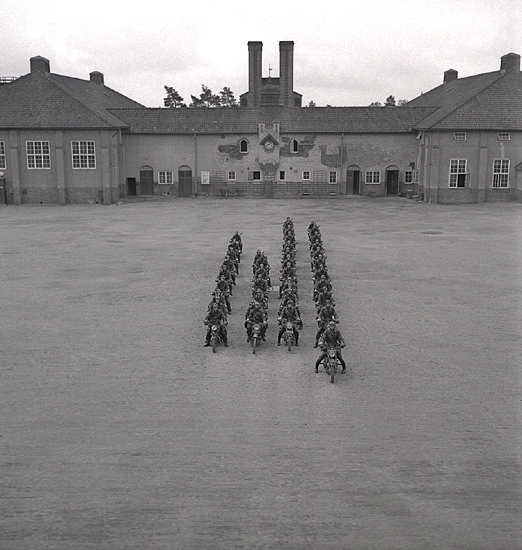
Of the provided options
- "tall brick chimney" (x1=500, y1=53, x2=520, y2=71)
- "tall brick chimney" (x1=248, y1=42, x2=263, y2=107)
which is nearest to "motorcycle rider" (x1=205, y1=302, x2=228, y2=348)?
"tall brick chimney" (x1=500, y1=53, x2=520, y2=71)

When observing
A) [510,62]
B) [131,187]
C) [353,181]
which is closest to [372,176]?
[353,181]

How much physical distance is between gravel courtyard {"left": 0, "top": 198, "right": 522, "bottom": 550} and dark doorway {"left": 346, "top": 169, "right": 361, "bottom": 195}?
32.6 metres

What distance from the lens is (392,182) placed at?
184 feet

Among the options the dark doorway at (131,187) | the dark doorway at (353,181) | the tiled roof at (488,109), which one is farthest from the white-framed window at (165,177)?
the tiled roof at (488,109)

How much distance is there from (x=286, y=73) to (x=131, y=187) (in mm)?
16916

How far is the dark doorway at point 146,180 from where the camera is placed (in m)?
55.7

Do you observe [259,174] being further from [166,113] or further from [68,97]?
[68,97]

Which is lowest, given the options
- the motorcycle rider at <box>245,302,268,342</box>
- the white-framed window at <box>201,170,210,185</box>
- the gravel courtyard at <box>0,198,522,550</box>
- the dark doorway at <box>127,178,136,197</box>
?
the gravel courtyard at <box>0,198,522,550</box>

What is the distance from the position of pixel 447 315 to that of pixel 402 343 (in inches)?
114

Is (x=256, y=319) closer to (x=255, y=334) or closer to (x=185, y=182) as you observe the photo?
(x=255, y=334)

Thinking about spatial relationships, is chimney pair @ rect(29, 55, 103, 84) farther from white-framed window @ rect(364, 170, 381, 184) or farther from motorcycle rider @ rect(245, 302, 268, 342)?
motorcycle rider @ rect(245, 302, 268, 342)

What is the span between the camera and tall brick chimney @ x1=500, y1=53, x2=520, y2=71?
51.0m

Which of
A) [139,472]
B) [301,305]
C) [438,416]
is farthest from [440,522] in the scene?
[301,305]

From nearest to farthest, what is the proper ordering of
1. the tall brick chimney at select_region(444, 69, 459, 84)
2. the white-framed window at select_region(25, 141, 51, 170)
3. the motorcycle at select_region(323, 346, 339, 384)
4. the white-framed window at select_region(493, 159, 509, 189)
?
1. the motorcycle at select_region(323, 346, 339, 384)
2. the white-framed window at select_region(493, 159, 509, 189)
3. the white-framed window at select_region(25, 141, 51, 170)
4. the tall brick chimney at select_region(444, 69, 459, 84)
